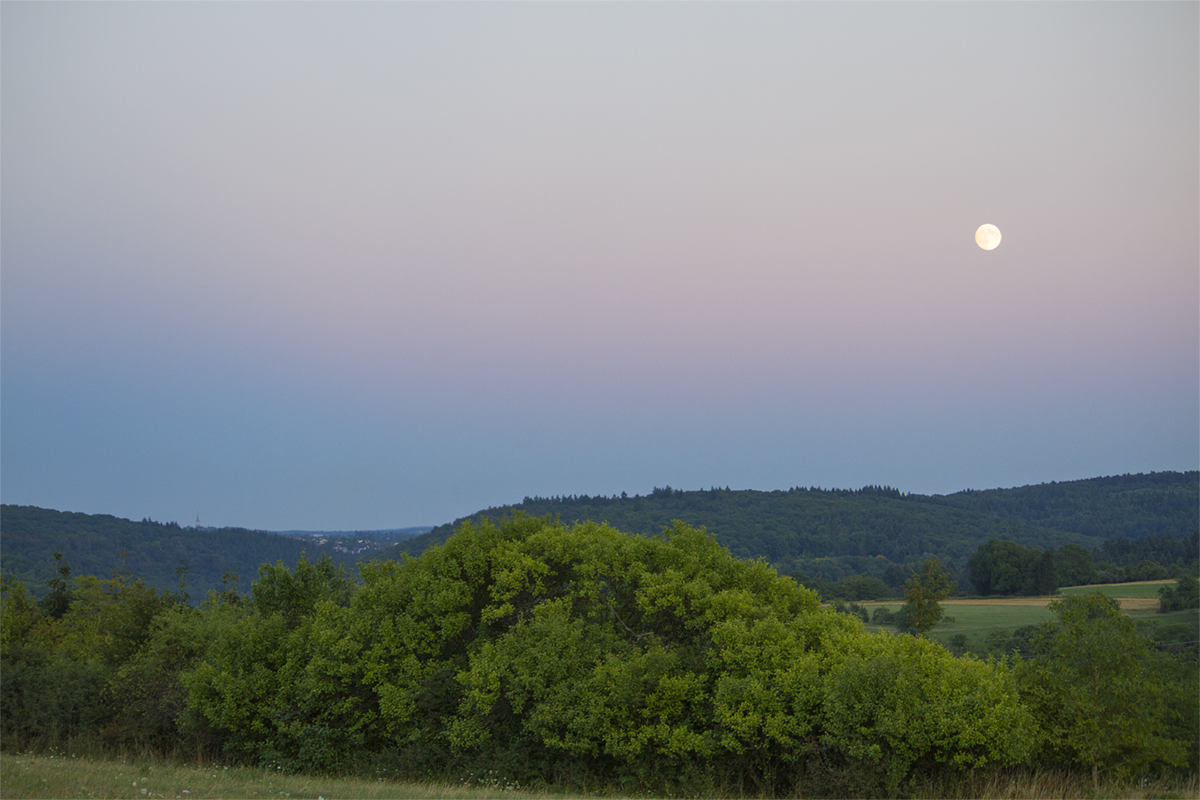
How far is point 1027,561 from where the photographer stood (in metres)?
90.5

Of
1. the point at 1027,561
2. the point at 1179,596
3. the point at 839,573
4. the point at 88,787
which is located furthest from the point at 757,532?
the point at 88,787

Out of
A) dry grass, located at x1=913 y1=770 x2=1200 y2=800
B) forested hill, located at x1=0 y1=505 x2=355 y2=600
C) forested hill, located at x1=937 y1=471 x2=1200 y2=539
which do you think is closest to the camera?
dry grass, located at x1=913 y1=770 x2=1200 y2=800

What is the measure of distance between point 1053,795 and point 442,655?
15.7m

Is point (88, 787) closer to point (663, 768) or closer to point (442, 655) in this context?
point (442, 655)

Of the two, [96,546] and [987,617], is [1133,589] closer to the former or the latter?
[987,617]

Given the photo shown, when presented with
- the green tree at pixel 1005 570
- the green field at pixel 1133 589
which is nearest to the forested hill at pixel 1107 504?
the green tree at pixel 1005 570

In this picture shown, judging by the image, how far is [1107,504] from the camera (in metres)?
141

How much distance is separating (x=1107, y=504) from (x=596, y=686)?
6032 inches

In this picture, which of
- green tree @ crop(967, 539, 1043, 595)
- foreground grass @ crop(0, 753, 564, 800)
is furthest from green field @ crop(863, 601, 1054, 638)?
foreground grass @ crop(0, 753, 564, 800)

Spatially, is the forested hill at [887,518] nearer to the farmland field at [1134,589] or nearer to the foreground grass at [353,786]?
the farmland field at [1134,589]

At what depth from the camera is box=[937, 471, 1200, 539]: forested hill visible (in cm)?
10875

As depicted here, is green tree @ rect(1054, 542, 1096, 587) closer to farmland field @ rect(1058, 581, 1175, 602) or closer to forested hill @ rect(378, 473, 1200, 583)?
farmland field @ rect(1058, 581, 1175, 602)

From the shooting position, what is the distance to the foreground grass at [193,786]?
13.3 metres

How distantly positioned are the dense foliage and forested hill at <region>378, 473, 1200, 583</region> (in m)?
96.1
